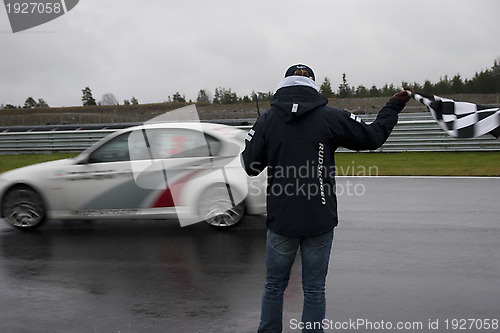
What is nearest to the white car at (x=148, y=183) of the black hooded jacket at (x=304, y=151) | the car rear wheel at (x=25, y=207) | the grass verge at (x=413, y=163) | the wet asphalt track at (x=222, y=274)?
the car rear wheel at (x=25, y=207)

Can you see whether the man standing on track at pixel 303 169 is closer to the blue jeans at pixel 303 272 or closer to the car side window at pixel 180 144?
the blue jeans at pixel 303 272

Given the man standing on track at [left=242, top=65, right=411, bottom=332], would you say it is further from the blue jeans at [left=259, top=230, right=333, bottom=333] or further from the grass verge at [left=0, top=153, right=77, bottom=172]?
the grass verge at [left=0, top=153, right=77, bottom=172]

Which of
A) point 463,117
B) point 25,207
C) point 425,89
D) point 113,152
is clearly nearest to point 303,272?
point 463,117

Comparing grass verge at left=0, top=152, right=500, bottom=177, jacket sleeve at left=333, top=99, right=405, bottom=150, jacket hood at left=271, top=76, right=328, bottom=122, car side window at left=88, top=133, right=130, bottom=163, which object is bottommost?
grass verge at left=0, top=152, right=500, bottom=177

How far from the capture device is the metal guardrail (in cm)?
1719

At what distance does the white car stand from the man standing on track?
3.74 metres

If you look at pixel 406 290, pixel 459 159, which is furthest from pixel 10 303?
pixel 459 159

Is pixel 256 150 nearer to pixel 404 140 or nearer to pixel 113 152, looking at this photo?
pixel 113 152

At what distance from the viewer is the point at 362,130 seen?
10.7ft

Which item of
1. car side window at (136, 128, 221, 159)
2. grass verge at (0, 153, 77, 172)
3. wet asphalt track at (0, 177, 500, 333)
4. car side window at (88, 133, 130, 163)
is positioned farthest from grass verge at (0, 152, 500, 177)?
car side window at (88, 133, 130, 163)

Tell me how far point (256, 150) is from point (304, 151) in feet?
1.14

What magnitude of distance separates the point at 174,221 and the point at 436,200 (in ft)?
15.4

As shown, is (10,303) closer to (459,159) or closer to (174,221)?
(174,221)

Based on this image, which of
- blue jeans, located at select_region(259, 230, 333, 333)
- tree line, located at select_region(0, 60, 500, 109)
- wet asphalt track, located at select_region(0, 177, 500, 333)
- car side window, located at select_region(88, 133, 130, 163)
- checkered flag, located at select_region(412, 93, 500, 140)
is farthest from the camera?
tree line, located at select_region(0, 60, 500, 109)
